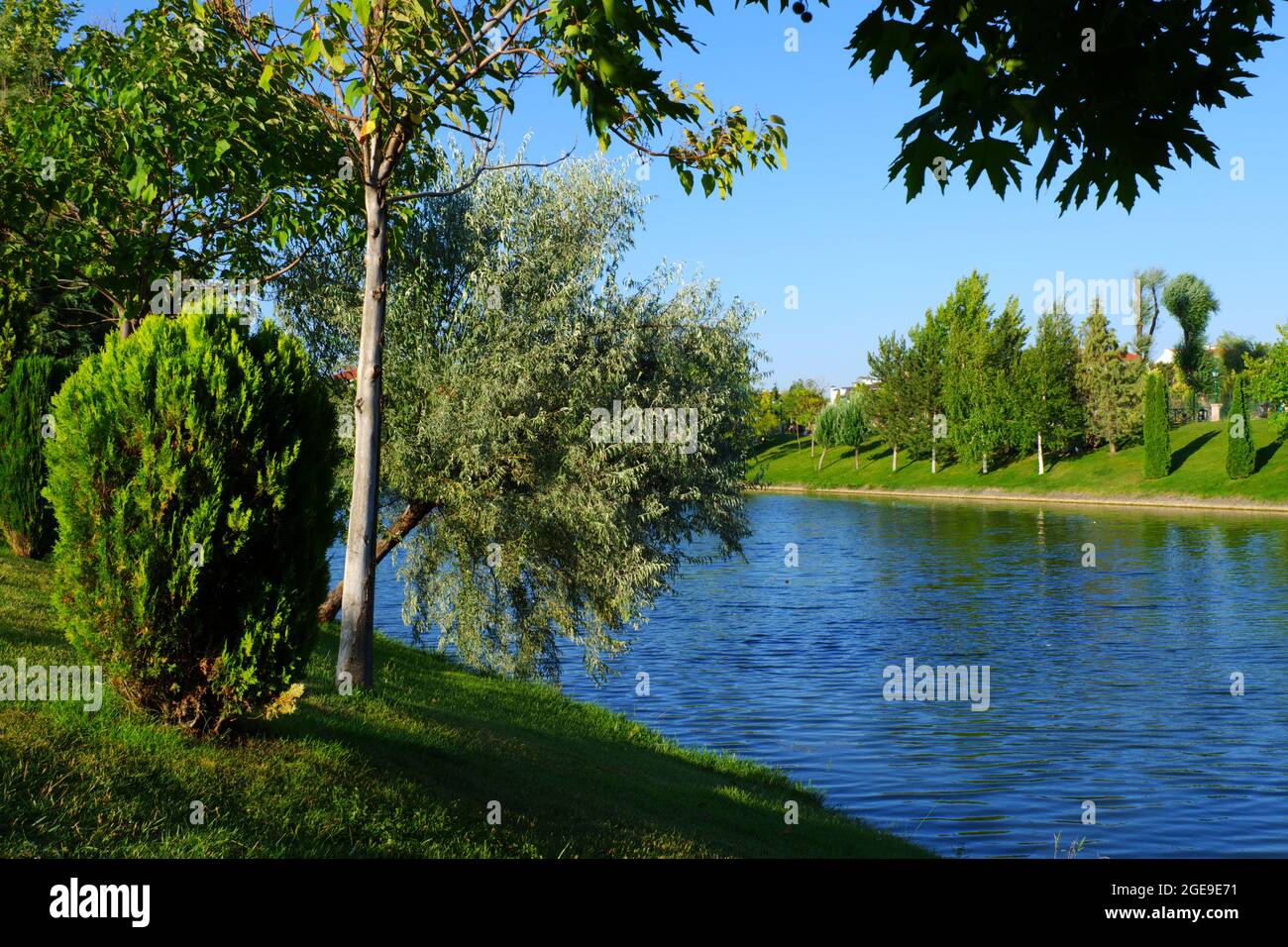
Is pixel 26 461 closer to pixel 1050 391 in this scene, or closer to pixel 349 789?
pixel 349 789

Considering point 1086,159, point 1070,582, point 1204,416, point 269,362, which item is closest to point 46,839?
point 269,362

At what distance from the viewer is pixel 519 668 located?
67.9 feet

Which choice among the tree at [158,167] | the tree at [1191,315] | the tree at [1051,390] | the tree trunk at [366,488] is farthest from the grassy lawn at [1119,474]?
the tree trunk at [366,488]

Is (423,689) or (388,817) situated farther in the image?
(423,689)

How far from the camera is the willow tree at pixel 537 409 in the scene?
733 inches

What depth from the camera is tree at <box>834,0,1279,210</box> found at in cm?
564

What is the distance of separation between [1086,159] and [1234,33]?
0.94m

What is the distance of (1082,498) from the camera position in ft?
277

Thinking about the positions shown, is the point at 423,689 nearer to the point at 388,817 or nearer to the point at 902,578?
the point at 388,817

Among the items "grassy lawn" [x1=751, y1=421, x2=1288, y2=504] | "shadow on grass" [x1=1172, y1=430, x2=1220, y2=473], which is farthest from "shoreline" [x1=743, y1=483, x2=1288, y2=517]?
"shadow on grass" [x1=1172, y1=430, x2=1220, y2=473]

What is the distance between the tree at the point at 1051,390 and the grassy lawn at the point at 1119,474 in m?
2.73

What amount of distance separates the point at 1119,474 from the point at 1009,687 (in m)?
68.5

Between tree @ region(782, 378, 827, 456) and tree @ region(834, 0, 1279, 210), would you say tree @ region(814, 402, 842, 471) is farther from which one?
tree @ region(834, 0, 1279, 210)

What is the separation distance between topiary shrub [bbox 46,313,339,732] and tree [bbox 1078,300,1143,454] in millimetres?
92065
